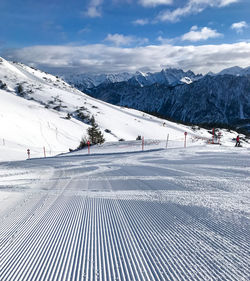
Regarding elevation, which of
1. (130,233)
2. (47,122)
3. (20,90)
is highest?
(20,90)

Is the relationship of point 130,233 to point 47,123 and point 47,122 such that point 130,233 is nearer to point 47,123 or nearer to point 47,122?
point 47,123

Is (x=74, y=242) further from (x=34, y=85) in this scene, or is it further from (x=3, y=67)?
(x=3, y=67)

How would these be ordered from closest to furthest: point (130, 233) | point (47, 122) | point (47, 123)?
1. point (130, 233)
2. point (47, 123)
3. point (47, 122)

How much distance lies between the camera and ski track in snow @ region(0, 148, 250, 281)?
276cm

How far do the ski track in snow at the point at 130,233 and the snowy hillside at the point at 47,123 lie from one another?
799 inches

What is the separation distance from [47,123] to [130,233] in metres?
54.8

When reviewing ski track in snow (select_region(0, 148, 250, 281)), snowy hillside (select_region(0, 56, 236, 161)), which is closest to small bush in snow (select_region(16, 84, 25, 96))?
snowy hillside (select_region(0, 56, 236, 161))

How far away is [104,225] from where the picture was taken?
4.12 m

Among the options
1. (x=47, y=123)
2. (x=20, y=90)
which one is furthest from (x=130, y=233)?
(x=20, y=90)

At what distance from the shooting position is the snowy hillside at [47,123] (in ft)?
122

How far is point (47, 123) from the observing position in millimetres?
55125

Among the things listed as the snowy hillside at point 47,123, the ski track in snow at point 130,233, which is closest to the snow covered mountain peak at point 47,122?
the snowy hillside at point 47,123

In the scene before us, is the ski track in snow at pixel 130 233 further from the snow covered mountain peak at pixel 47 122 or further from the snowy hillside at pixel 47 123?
the snowy hillside at pixel 47 123

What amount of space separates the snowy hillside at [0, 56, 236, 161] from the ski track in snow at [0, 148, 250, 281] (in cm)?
2030
